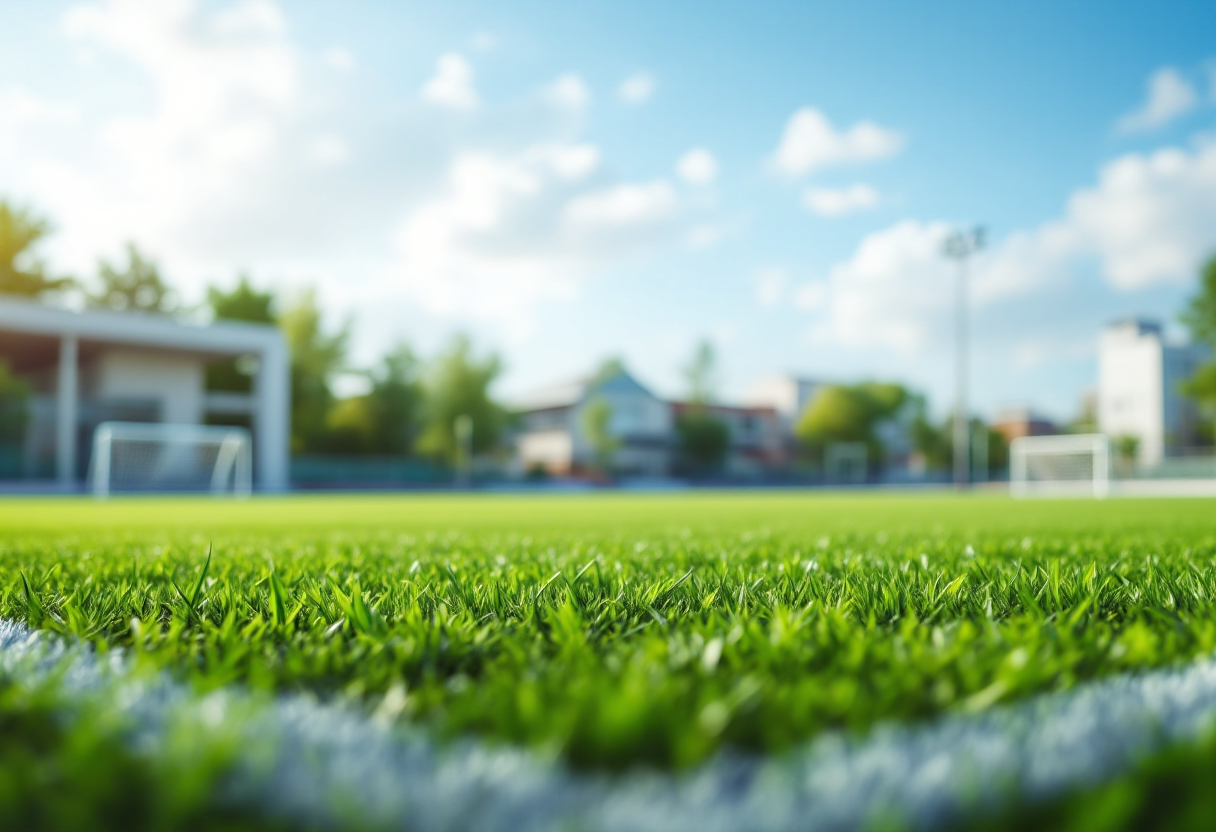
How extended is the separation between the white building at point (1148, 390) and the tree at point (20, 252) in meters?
79.0

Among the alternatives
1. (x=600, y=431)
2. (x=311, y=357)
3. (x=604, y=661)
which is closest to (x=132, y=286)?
(x=311, y=357)

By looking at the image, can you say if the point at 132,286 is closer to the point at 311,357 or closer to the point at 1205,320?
the point at 311,357

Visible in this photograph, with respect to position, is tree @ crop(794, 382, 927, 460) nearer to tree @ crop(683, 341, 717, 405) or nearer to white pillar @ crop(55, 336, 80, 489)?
tree @ crop(683, 341, 717, 405)

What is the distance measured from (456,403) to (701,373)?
29.5 m

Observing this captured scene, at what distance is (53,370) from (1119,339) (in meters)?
79.2

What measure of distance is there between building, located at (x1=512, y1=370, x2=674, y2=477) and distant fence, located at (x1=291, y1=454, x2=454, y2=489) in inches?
550

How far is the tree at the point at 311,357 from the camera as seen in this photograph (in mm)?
47719

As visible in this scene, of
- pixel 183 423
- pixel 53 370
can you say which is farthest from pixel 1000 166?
pixel 53 370

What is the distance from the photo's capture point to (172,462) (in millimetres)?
31375

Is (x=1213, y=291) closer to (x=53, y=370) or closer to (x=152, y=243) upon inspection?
(x=53, y=370)

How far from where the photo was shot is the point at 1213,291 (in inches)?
1677

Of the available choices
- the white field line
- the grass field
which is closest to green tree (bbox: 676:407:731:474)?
the grass field

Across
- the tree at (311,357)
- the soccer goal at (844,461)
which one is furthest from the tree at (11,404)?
the soccer goal at (844,461)

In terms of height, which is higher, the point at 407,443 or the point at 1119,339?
the point at 1119,339
